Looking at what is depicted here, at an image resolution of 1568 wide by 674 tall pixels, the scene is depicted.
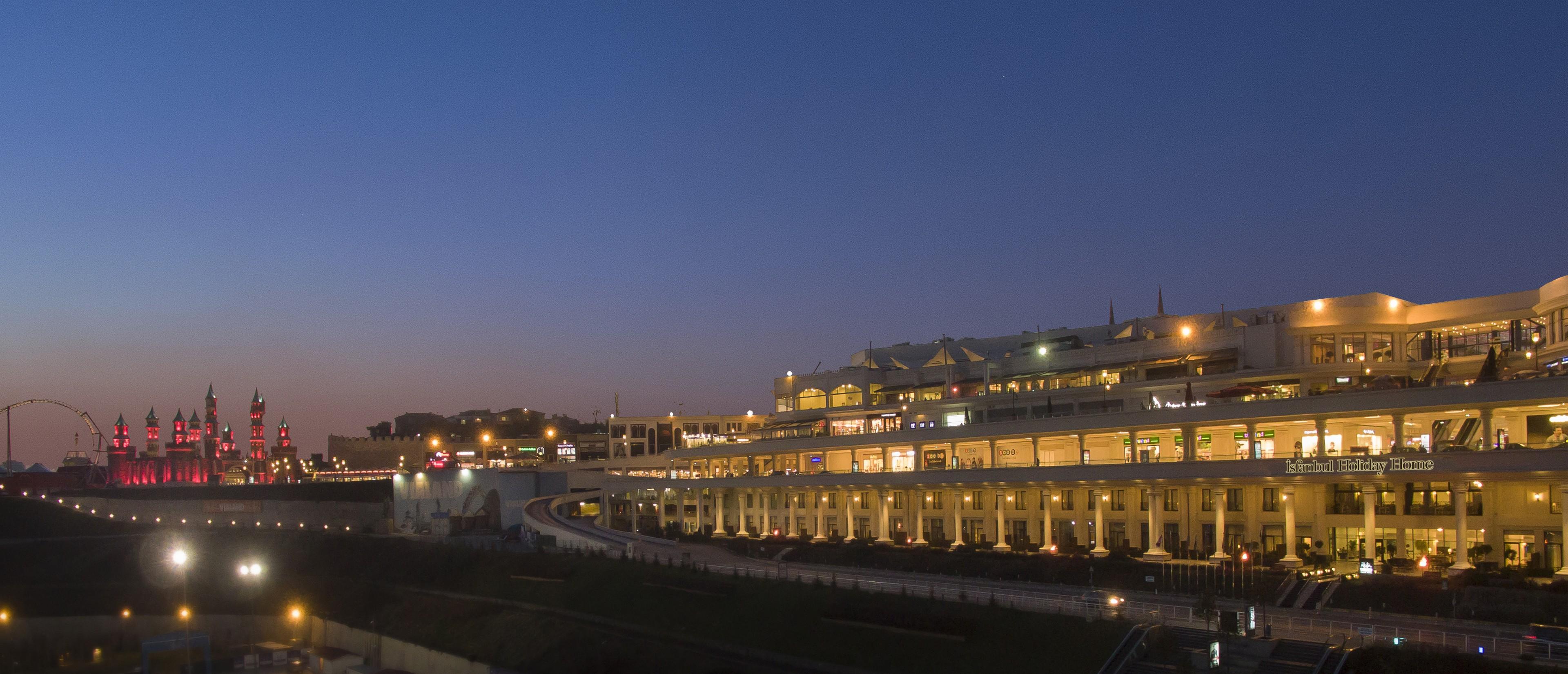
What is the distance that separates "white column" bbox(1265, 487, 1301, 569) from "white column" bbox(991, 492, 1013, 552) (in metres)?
15.7

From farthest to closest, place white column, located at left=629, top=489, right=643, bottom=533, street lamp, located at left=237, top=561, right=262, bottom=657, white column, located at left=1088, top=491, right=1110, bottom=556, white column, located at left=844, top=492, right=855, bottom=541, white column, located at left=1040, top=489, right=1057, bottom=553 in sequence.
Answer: white column, located at left=629, top=489, right=643, bottom=533 < white column, located at left=844, top=492, right=855, bottom=541 < white column, located at left=1040, top=489, right=1057, bottom=553 < white column, located at left=1088, top=491, right=1110, bottom=556 < street lamp, located at left=237, top=561, right=262, bottom=657

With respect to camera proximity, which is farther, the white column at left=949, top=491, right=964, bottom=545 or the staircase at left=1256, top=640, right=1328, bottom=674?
the white column at left=949, top=491, right=964, bottom=545

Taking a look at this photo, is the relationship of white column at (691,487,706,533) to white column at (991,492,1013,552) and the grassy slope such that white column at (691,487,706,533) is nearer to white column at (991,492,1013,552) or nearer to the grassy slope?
the grassy slope

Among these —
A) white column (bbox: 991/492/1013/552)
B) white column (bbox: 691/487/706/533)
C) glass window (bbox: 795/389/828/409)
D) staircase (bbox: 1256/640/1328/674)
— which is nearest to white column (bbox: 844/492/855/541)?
→ white column (bbox: 991/492/1013/552)

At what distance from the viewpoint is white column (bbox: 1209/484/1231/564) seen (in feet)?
170

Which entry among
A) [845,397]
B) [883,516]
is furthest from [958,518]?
[845,397]

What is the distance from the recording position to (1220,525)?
5191cm

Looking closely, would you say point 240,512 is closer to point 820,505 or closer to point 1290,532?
point 820,505

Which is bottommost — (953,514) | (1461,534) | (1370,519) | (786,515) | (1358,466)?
(786,515)

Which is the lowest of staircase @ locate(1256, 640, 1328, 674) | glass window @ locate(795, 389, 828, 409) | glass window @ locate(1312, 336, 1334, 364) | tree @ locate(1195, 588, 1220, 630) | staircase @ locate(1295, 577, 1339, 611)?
staircase @ locate(1295, 577, 1339, 611)

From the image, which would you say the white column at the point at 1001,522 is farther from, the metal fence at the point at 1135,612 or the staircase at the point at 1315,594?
the staircase at the point at 1315,594

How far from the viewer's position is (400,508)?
10188cm

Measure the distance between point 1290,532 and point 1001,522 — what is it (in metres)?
17.8

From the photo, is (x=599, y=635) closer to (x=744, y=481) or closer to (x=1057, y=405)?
(x=744, y=481)
